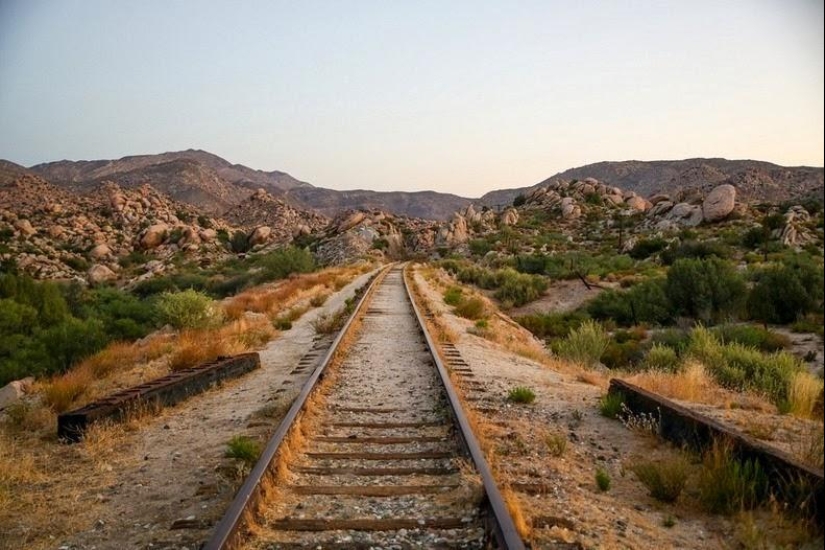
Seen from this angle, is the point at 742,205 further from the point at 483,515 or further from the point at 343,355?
the point at 483,515

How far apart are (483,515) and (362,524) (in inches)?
33.4

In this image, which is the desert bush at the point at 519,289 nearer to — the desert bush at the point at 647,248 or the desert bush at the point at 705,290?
the desert bush at the point at 705,290

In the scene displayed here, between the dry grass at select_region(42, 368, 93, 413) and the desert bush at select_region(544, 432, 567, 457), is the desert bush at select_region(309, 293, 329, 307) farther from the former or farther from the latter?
the desert bush at select_region(544, 432, 567, 457)

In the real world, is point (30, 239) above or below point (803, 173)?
below

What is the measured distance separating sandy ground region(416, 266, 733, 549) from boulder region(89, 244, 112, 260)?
7208cm

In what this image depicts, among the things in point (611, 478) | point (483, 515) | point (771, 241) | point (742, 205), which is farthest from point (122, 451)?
point (742, 205)

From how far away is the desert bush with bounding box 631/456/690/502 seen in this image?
4.92 m

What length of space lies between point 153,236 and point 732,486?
85123 mm

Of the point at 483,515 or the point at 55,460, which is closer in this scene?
the point at 483,515

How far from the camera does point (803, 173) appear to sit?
100 meters

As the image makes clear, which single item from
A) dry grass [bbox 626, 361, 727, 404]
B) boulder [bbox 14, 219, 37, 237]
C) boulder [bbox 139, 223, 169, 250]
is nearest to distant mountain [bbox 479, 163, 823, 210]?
boulder [bbox 139, 223, 169, 250]

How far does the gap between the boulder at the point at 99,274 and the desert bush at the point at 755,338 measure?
58075mm

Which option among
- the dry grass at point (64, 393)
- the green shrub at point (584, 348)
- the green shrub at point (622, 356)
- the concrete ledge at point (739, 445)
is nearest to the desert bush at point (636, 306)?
the green shrub at point (622, 356)

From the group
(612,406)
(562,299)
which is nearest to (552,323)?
(562,299)
